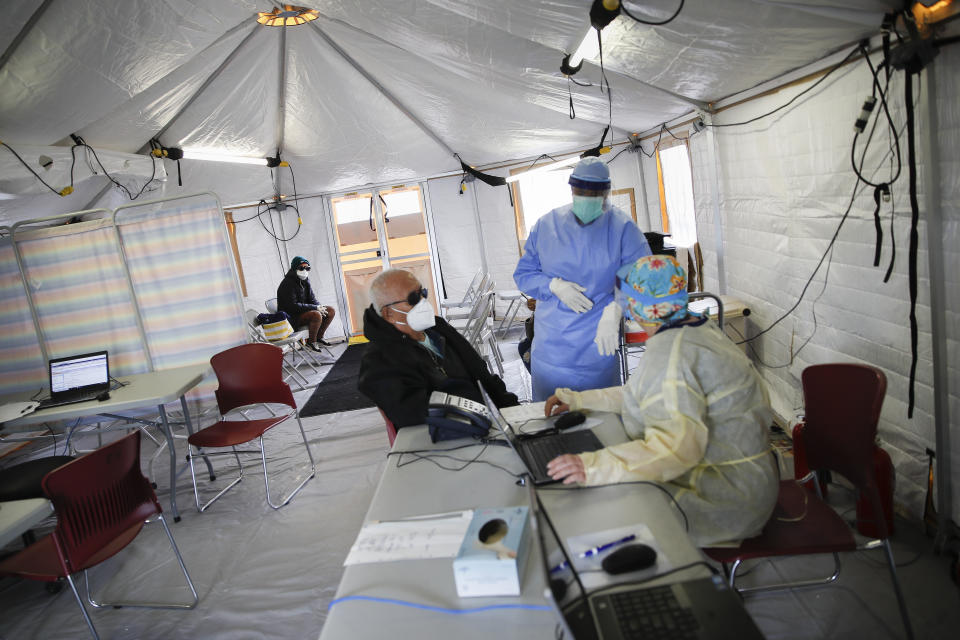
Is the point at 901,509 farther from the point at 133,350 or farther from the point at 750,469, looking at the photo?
the point at 133,350

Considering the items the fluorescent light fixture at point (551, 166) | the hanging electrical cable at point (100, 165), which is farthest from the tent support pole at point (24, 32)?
the fluorescent light fixture at point (551, 166)

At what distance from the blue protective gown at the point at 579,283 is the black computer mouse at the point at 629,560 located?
1487mm

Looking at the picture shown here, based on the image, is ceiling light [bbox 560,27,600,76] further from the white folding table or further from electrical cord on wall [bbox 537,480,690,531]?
the white folding table

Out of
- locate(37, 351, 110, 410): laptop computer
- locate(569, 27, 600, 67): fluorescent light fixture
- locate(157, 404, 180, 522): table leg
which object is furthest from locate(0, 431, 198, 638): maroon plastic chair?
locate(569, 27, 600, 67): fluorescent light fixture

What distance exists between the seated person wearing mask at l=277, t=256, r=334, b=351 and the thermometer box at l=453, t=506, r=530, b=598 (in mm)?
5805

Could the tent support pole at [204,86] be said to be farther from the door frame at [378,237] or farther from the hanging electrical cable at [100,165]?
the door frame at [378,237]

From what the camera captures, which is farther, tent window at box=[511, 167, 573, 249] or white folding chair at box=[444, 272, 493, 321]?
tent window at box=[511, 167, 573, 249]

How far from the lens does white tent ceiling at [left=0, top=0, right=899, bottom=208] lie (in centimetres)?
248

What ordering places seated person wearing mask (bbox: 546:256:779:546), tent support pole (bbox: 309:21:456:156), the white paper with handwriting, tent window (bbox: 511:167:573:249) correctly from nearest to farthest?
1. the white paper with handwriting
2. seated person wearing mask (bbox: 546:256:779:546)
3. tent support pole (bbox: 309:21:456:156)
4. tent window (bbox: 511:167:573:249)

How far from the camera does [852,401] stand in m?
1.71

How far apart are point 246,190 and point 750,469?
6.88m

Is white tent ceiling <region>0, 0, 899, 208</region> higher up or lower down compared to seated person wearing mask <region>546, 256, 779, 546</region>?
higher up

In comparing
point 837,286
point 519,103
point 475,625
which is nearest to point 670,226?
point 519,103

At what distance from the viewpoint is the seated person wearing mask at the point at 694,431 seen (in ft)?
4.55
